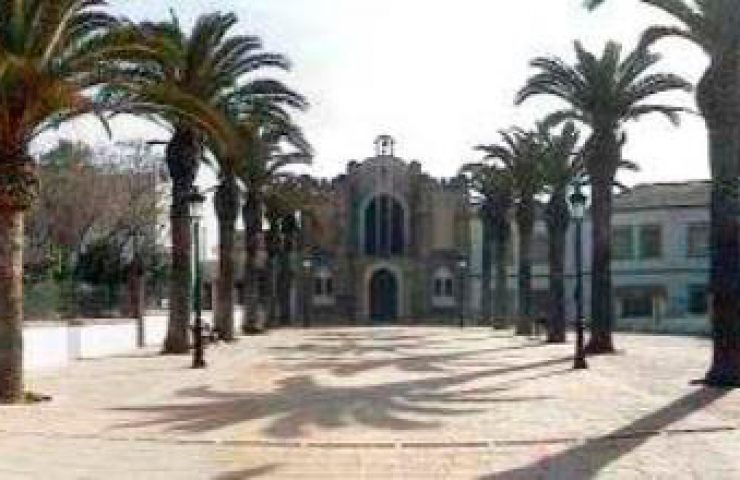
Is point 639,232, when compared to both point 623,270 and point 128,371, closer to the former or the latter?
point 623,270

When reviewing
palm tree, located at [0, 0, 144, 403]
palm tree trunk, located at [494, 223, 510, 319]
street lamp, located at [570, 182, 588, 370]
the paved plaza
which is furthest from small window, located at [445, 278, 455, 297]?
palm tree, located at [0, 0, 144, 403]

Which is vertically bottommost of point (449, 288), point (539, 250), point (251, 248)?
point (449, 288)

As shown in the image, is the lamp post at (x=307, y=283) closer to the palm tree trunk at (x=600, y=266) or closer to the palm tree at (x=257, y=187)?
the palm tree at (x=257, y=187)

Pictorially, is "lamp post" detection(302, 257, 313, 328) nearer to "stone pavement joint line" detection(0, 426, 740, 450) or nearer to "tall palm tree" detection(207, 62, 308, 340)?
"tall palm tree" detection(207, 62, 308, 340)

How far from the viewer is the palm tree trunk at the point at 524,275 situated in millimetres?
63844

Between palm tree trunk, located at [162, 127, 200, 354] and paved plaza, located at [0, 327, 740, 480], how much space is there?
25.7 feet

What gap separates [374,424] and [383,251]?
82.7 m

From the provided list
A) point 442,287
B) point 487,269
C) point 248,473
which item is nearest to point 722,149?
point 248,473

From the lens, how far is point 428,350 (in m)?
44.8

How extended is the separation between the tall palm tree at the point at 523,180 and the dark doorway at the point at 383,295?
3344cm

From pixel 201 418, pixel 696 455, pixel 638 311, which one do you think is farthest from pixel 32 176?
pixel 638 311

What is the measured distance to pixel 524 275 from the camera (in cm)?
6619

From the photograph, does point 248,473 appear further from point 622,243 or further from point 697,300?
point 622,243

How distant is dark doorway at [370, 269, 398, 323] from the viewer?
102 meters
